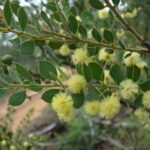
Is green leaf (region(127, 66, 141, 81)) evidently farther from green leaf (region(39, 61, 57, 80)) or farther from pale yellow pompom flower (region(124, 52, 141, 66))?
green leaf (region(39, 61, 57, 80))

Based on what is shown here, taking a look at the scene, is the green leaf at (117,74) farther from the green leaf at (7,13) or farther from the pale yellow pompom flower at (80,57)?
the green leaf at (7,13)

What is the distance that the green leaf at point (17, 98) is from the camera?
0.98 metres

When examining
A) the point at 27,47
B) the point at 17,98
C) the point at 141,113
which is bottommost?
the point at 141,113

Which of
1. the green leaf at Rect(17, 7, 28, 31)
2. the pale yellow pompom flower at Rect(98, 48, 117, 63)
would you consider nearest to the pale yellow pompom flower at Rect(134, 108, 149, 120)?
the pale yellow pompom flower at Rect(98, 48, 117, 63)

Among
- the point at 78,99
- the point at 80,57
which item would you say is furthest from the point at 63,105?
the point at 80,57

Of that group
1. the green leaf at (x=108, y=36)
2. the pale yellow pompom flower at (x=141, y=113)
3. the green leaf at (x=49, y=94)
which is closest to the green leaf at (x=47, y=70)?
the green leaf at (x=49, y=94)

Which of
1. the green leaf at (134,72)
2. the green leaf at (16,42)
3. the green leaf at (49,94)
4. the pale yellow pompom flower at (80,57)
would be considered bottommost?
the green leaf at (49,94)

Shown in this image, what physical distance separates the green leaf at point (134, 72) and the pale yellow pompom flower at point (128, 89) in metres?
0.02

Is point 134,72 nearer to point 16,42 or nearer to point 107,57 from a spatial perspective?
point 107,57

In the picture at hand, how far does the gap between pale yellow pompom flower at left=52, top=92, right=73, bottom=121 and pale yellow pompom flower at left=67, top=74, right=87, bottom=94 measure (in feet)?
0.07

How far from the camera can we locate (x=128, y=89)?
91 cm

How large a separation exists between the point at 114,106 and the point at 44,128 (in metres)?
4.79

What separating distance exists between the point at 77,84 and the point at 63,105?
0.05m

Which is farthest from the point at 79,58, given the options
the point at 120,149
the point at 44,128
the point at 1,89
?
the point at 44,128
